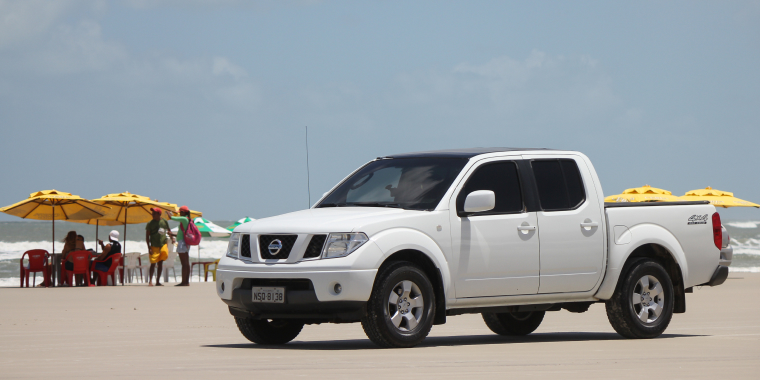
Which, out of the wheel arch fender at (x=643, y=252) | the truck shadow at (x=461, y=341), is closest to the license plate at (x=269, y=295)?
the truck shadow at (x=461, y=341)

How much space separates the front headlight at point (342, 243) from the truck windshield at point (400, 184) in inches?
32.5

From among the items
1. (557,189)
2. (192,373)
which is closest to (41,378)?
(192,373)

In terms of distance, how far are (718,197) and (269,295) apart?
92.6ft

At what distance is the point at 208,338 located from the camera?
1290 centimetres

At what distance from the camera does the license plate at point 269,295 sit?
10906 millimetres

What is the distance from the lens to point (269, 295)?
11.0 metres

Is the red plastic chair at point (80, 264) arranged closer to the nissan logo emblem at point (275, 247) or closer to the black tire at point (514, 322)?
the black tire at point (514, 322)

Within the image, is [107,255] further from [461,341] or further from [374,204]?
[374,204]

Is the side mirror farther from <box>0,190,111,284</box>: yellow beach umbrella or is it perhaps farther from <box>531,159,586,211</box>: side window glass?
<box>0,190,111,284</box>: yellow beach umbrella

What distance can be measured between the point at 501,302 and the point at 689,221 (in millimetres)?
2690

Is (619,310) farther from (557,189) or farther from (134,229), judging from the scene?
(134,229)

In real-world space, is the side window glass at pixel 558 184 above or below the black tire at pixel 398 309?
above

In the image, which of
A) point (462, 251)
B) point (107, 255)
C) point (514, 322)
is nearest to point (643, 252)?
point (514, 322)

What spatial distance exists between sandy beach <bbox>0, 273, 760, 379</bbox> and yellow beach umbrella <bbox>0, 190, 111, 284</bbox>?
12944mm
